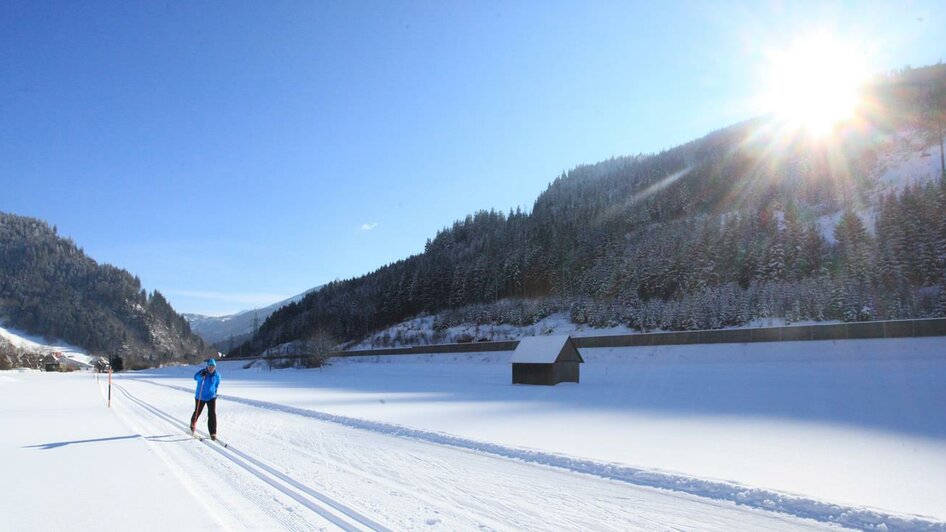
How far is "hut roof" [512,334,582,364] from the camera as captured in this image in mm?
40750

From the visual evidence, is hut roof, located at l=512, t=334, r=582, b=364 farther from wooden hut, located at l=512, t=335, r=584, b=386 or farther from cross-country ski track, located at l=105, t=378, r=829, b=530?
cross-country ski track, located at l=105, t=378, r=829, b=530

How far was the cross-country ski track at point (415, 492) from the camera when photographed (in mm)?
6691

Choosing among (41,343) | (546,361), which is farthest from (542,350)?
(41,343)

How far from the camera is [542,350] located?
137ft

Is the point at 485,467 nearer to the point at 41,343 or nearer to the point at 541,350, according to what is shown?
the point at 541,350

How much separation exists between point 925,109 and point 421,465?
137 meters

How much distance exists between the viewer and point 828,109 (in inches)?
5094

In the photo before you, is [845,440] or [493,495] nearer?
[493,495]

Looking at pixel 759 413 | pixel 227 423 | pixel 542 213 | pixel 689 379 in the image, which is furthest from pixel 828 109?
pixel 227 423

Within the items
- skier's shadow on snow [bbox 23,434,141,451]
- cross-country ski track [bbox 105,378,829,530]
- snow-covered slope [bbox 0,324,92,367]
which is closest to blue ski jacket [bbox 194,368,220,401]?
cross-country ski track [bbox 105,378,829,530]

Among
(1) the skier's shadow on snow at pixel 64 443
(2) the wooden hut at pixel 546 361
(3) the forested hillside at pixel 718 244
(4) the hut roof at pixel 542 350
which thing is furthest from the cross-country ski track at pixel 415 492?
(3) the forested hillside at pixel 718 244

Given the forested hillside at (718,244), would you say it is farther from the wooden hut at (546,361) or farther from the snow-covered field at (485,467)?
the snow-covered field at (485,467)

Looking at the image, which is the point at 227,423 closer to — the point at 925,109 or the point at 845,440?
the point at 845,440

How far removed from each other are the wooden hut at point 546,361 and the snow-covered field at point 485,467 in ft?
51.4
